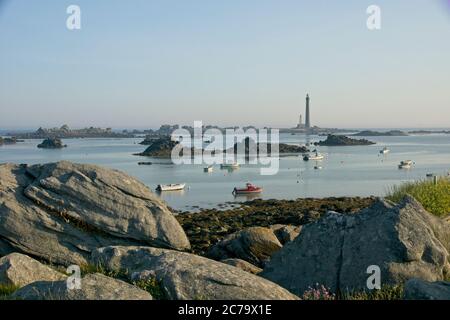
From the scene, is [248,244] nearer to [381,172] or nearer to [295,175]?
[295,175]

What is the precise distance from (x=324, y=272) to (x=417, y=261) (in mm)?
1537

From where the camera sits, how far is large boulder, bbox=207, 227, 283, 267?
13312 millimetres

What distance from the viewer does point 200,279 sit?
22.6 feet

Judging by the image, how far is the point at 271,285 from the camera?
6992mm

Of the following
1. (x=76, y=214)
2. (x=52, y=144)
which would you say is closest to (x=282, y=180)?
(x=76, y=214)

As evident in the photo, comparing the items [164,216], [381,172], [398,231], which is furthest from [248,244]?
[381,172]

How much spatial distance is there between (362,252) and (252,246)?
15.0 feet

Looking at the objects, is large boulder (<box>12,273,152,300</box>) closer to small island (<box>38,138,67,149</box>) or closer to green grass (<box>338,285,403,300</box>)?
green grass (<box>338,285,403,300</box>)

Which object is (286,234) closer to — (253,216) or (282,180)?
(253,216)

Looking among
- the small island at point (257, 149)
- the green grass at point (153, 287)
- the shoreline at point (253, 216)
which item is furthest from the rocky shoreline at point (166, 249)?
the small island at point (257, 149)

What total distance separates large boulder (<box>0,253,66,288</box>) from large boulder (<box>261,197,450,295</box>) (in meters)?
3.77

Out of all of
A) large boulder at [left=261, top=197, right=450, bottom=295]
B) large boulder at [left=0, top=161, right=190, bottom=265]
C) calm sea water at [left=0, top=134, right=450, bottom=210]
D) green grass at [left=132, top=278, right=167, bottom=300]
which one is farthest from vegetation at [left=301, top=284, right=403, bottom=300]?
calm sea water at [left=0, top=134, right=450, bottom=210]
